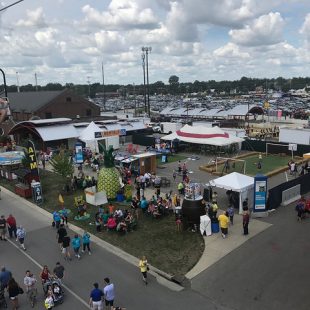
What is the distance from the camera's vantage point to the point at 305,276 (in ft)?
44.5

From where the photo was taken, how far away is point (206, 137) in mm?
37969

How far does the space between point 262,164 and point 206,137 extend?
22.6 ft

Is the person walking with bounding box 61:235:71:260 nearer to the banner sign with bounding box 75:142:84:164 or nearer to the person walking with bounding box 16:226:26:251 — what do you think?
the person walking with bounding box 16:226:26:251

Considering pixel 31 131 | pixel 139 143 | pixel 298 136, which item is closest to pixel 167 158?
pixel 139 143

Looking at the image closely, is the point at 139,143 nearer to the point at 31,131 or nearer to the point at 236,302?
the point at 31,131

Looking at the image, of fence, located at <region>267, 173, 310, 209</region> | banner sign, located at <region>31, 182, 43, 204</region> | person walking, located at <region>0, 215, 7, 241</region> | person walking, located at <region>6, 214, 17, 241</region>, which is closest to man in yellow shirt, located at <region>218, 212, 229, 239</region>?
fence, located at <region>267, 173, 310, 209</region>

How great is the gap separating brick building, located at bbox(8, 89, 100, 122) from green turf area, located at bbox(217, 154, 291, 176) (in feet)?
115

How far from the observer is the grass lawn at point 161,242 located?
15320mm

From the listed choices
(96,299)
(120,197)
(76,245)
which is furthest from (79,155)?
(96,299)

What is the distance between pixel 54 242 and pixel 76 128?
30777 mm

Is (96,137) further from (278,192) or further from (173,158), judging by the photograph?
(278,192)

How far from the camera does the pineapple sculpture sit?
23.9 metres

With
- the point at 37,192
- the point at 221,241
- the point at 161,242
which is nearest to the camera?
the point at 221,241

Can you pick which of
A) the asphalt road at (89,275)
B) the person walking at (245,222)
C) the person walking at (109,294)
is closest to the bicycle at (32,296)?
the asphalt road at (89,275)
